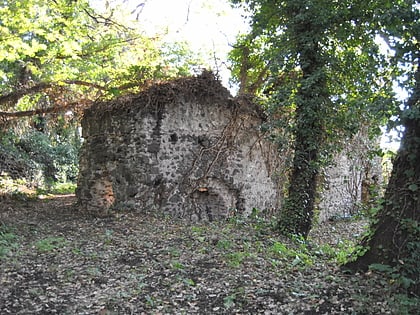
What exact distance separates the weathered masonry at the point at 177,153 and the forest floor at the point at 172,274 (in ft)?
3.43

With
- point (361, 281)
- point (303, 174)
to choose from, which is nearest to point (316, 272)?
point (361, 281)

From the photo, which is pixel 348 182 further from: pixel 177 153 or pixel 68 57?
pixel 68 57

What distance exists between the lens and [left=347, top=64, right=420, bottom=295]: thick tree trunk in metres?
3.90

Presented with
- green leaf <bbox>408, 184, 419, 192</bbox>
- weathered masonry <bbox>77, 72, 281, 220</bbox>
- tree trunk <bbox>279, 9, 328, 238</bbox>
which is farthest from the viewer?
weathered masonry <bbox>77, 72, 281, 220</bbox>

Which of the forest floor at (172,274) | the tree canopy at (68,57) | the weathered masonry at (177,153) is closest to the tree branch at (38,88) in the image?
the tree canopy at (68,57)

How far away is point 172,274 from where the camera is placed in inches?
202

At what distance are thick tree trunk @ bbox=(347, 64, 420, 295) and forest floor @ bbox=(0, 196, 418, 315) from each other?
29 cm

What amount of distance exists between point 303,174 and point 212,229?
6.82ft

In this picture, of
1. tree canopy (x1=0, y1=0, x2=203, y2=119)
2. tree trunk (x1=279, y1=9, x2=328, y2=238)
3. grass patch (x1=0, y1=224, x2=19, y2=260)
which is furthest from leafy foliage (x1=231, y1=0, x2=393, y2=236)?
grass patch (x1=0, y1=224, x2=19, y2=260)

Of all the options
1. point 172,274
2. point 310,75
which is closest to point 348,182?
point 310,75

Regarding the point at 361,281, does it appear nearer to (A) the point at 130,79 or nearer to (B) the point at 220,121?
(B) the point at 220,121

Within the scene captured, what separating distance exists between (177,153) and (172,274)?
4181 mm

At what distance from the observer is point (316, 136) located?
23.9 feet

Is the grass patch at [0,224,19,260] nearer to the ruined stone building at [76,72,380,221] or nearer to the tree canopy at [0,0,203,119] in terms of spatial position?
the ruined stone building at [76,72,380,221]
